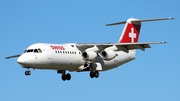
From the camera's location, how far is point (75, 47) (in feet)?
122

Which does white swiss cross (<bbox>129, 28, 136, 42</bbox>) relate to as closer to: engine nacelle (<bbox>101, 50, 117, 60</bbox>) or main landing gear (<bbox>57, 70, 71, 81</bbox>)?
engine nacelle (<bbox>101, 50, 117, 60</bbox>)

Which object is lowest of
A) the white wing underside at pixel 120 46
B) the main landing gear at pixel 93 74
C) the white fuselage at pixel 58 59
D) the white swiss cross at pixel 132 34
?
the main landing gear at pixel 93 74

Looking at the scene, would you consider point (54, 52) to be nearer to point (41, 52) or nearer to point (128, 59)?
point (41, 52)

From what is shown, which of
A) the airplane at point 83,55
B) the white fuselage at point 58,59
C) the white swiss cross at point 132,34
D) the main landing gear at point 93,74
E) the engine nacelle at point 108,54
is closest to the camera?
the white fuselage at point 58,59

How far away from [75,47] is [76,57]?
93 cm

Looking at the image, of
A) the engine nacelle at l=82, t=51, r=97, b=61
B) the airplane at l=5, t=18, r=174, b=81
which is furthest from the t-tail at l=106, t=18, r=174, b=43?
the engine nacelle at l=82, t=51, r=97, b=61

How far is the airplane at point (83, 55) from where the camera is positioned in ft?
114

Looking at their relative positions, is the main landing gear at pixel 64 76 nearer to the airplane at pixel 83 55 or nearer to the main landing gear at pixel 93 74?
the airplane at pixel 83 55

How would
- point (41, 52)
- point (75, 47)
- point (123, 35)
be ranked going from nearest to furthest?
point (41, 52) < point (75, 47) < point (123, 35)

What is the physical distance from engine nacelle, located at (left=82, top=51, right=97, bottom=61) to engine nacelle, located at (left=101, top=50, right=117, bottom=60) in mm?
548

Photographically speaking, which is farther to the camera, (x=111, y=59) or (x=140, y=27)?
(x=140, y=27)

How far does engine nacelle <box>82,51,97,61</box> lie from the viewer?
1427 inches

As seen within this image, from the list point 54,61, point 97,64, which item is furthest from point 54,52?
point 97,64

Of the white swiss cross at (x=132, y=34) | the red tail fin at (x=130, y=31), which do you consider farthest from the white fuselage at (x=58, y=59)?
the white swiss cross at (x=132, y=34)
